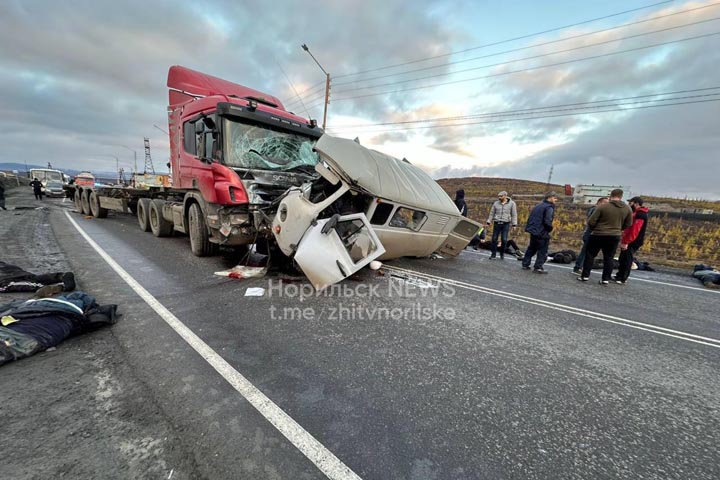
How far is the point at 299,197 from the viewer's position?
4.11m

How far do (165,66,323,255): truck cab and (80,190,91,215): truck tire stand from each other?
850cm

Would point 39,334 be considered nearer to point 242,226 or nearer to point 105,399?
point 105,399

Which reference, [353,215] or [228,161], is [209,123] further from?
[353,215]

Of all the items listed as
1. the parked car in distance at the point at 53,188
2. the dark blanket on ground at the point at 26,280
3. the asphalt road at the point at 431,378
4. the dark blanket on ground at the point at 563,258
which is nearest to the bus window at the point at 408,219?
the asphalt road at the point at 431,378

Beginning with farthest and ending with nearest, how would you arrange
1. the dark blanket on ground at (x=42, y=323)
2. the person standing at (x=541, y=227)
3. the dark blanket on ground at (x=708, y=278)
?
the person standing at (x=541, y=227) < the dark blanket on ground at (x=708, y=278) < the dark blanket on ground at (x=42, y=323)

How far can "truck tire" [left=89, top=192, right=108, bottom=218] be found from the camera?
1078 cm

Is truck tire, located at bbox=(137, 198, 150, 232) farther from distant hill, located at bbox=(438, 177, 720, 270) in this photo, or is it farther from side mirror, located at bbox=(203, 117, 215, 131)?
distant hill, located at bbox=(438, 177, 720, 270)

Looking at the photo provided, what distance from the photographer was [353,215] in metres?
3.81

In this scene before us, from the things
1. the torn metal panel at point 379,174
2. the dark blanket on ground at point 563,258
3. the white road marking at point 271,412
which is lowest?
→ the white road marking at point 271,412

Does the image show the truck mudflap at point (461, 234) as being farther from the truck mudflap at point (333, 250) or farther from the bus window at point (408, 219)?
the truck mudflap at point (333, 250)

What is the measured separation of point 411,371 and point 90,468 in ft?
6.35

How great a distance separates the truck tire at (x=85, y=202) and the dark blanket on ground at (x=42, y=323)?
12196 mm

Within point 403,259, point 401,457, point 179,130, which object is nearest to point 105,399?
point 401,457

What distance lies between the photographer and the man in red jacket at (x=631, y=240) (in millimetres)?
5727
